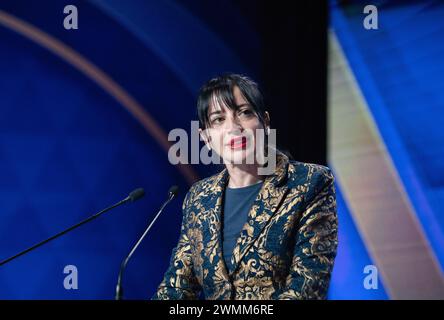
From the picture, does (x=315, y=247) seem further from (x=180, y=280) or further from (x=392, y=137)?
(x=392, y=137)

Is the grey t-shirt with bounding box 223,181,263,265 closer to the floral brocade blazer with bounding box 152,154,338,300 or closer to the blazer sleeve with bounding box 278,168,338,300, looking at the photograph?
the floral brocade blazer with bounding box 152,154,338,300

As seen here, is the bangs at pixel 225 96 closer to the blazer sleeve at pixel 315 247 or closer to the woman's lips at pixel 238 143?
the woman's lips at pixel 238 143

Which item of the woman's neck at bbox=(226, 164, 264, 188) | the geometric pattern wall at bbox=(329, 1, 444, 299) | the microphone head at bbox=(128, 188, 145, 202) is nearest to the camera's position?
the microphone head at bbox=(128, 188, 145, 202)

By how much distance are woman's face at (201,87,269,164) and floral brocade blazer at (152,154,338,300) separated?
14 cm

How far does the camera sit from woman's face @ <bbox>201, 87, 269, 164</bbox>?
2.40m

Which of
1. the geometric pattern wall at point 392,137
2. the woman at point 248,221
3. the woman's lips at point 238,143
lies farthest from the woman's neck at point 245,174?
the geometric pattern wall at point 392,137

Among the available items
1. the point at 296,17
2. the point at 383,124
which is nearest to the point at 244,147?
the point at 383,124

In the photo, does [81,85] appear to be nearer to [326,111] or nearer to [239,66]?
[239,66]

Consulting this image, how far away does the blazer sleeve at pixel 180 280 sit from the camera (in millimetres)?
2465

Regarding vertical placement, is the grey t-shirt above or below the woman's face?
below

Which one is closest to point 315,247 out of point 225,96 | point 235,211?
point 235,211

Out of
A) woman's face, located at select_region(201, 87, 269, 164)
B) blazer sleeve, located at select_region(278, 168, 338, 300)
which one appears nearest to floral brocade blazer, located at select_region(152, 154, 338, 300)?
blazer sleeve, located at select_region(278, 168, 338, 300)
